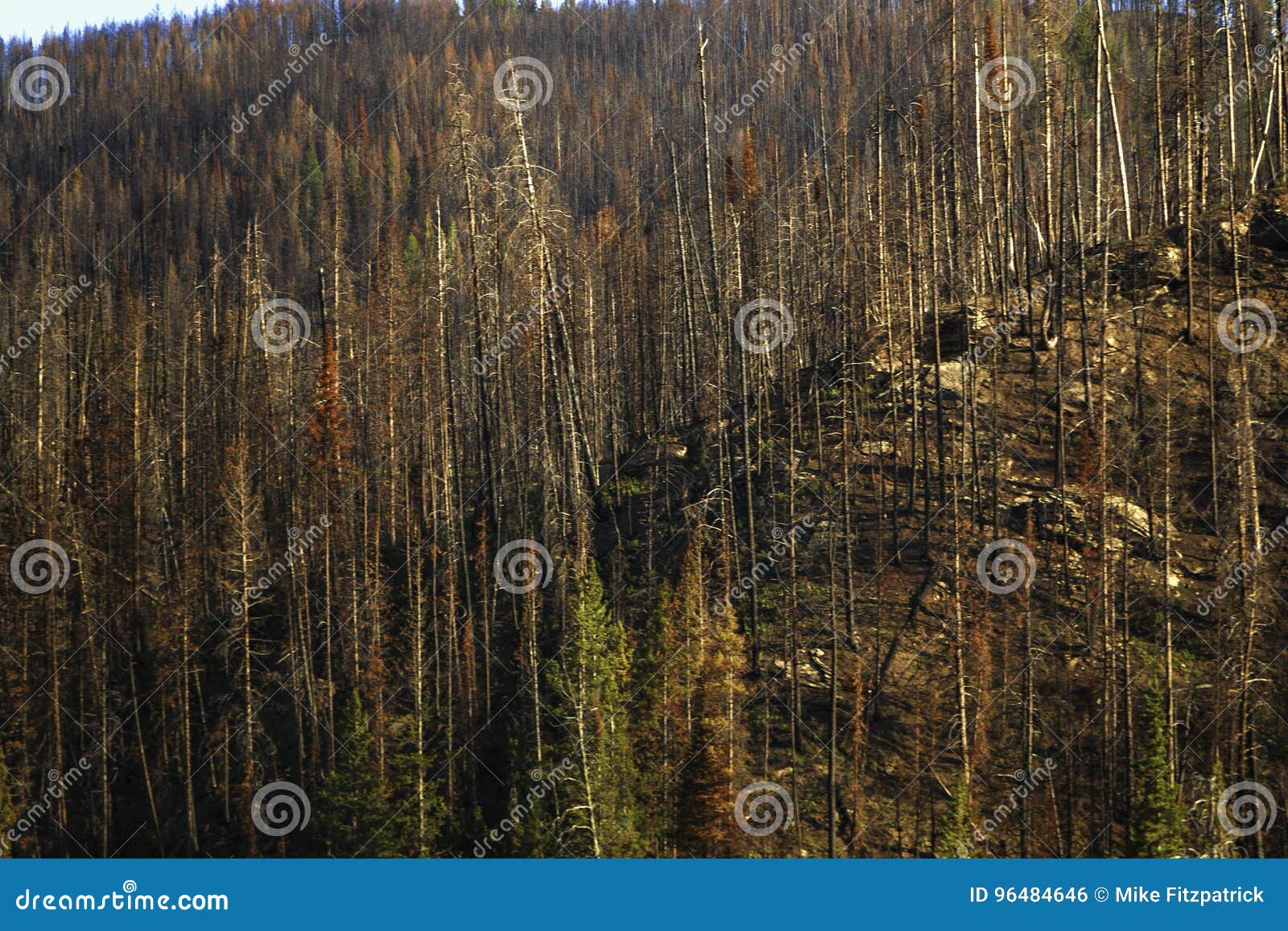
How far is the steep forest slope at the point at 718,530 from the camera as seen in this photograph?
2778 cm

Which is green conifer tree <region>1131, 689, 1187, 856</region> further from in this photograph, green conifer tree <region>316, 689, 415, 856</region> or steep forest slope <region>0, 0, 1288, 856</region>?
green conifer tree <region>316, 689, 415, 856</region>

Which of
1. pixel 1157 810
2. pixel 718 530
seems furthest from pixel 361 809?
pixel 1157 810

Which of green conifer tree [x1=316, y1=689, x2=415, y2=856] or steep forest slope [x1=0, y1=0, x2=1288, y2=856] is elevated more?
steep forest slope [x1=0, y1=0, x2=1288, y2=856]

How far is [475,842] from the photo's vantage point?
92.6ft

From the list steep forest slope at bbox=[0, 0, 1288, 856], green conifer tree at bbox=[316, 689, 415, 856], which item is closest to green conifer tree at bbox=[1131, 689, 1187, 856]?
steep forest slope at bbox=[0, 0, 1288, 856]

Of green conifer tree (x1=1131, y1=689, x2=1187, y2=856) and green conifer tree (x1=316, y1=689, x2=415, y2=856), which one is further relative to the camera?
green conifer tree (x1=316, y1=689, x2=415, y2=856)

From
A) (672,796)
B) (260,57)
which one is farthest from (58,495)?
(260,57)

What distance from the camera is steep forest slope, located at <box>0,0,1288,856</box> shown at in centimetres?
2778

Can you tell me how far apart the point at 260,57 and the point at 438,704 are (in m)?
182

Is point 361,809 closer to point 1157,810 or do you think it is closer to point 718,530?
point 718,530

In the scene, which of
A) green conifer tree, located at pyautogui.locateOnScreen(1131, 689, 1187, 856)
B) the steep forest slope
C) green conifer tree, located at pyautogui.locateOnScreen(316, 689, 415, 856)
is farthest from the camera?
the steep forest slope

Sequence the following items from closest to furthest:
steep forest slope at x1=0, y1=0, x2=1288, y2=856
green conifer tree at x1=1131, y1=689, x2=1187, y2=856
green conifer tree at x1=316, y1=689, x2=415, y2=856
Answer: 1. green conifer tree at x1=1131, y1=689, x2=1187, y2=856
2. green conifer tree at x1=316, y1=689, x2=415, y2=856
3. steep forest slope at x1=0, y1=0, x2=1288, y2=856

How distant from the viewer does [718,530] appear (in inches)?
1350

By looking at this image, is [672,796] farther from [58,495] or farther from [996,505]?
[58,495]
